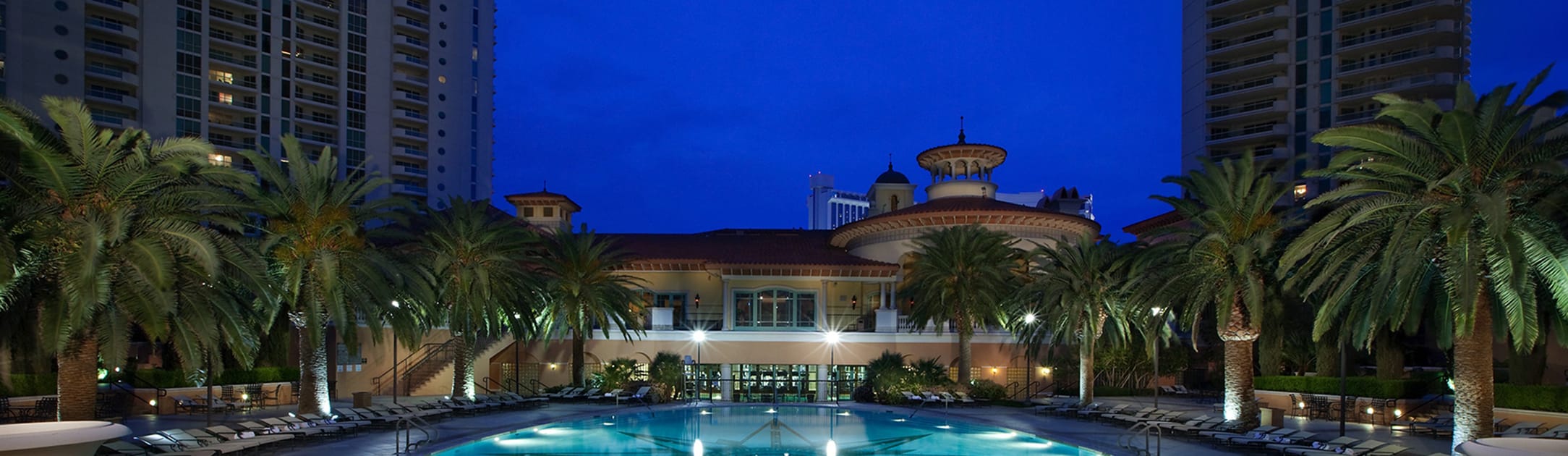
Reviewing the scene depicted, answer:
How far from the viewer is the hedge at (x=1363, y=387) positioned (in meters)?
Result: 30.9

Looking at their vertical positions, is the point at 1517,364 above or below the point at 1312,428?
above

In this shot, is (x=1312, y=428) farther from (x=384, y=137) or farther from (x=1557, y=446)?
(x=384, y=137)

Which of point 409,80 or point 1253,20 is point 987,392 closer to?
point 1253,20

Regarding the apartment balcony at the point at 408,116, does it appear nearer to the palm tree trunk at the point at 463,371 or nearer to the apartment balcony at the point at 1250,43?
the palm tree trunk at the point at 463,371

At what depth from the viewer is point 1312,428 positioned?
2889 cm

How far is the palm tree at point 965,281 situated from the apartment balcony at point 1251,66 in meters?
41.1

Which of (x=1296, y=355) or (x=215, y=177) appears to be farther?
(x=1296, y=355)

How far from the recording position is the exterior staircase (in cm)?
4031

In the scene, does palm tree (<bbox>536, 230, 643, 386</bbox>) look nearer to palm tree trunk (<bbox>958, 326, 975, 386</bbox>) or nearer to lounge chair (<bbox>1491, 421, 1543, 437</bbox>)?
palm tree trunk (<bbox>958, 326, 975, 386</bbox>)

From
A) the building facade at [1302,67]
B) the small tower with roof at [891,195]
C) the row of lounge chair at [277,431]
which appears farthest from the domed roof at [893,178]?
the row of lounge chair at [277,431]

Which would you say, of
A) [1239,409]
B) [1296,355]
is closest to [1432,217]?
[1239,409]

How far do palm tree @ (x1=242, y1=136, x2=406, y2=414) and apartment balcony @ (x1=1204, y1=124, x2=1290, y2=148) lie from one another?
199 ft

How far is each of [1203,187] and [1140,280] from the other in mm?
3399

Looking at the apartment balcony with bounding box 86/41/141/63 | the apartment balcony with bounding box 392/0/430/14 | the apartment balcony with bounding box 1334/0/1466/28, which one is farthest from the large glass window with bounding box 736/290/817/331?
the apartment balcony with bounding box 392/0/430/14
